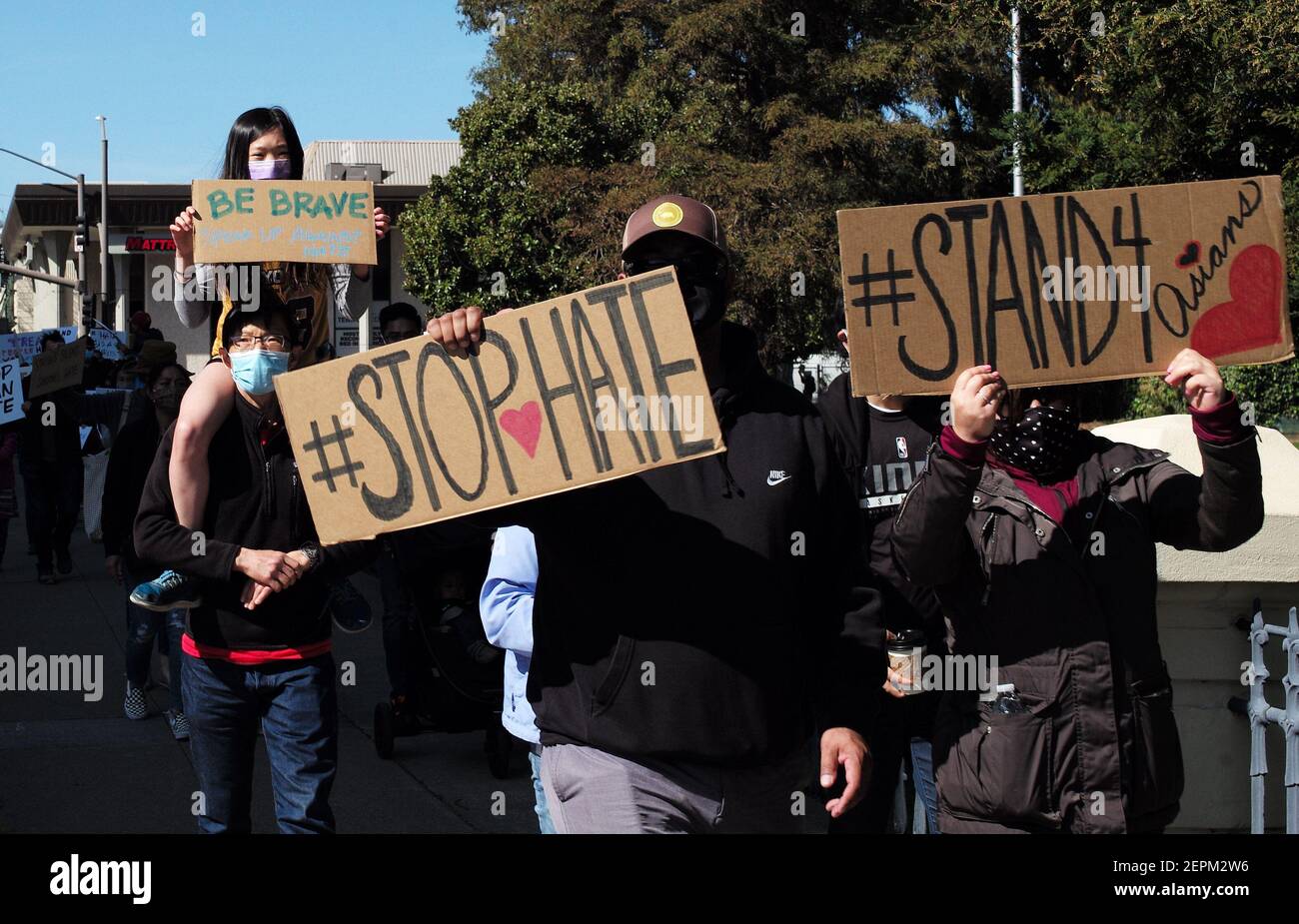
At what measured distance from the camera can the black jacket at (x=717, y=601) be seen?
10.5 ft

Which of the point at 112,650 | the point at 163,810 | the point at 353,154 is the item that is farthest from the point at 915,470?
the point at 353,154

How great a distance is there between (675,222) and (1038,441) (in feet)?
3.40

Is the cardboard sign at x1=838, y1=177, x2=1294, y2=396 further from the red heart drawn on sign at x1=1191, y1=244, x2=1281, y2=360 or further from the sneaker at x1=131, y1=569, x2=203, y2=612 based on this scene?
the sneaker at x1=131, y1=569, x2=203, y2=612

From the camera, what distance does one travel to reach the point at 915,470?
15.7 ft

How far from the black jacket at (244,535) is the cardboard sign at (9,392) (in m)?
6.47

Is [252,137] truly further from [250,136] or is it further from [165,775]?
[165,775]

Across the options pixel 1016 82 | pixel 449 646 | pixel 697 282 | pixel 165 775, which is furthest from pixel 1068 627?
pixel 1016 82

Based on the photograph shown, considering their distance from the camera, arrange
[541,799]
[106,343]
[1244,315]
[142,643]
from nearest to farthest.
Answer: [1244,315], [541,799], [142,643], [106,343]

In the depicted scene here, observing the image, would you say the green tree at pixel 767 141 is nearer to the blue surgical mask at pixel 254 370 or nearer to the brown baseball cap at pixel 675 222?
the blue surgical mask at pixel 254 370

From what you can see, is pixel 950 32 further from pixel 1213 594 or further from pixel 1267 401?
Result: pixel 1213 594

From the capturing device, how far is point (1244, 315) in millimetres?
3715

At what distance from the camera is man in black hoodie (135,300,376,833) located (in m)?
4.36

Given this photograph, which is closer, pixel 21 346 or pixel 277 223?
pixel 277 223

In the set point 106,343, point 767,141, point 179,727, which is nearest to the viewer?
point 179,727
